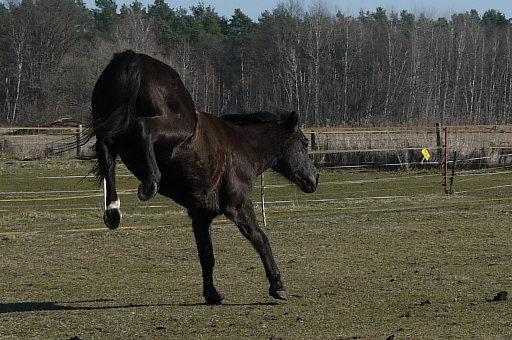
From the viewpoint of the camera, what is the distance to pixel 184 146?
23.7 ft

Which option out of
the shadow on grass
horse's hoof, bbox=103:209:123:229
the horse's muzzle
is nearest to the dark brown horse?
horse's hoof, bbox=103:209:123:229

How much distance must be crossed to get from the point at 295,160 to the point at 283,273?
1.71 meters

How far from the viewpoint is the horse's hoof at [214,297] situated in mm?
8008

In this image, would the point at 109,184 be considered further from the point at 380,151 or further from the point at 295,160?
the point at 380,151

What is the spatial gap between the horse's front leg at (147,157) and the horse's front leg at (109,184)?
8.4 inches

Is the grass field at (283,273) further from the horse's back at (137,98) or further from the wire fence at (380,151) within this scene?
the wire fence at (380,151)

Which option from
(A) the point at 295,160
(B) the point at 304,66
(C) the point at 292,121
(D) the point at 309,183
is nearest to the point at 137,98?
(C) the point at 292,121

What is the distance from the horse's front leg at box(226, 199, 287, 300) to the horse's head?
102 cm

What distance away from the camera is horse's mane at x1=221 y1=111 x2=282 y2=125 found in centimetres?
845

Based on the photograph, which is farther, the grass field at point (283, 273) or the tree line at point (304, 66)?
the tree line at point (304, 66)

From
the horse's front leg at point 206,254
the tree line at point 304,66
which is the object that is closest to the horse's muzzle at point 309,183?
the horse's front leg at point 206,254

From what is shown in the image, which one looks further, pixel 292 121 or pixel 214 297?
pixel 292 121

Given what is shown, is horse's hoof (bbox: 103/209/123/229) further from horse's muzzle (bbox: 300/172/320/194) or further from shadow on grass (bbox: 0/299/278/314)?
horse's muzzle (bbox: 300/172/320/194)

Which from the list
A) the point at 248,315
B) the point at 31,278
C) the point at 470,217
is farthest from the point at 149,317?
the point at 470,217
